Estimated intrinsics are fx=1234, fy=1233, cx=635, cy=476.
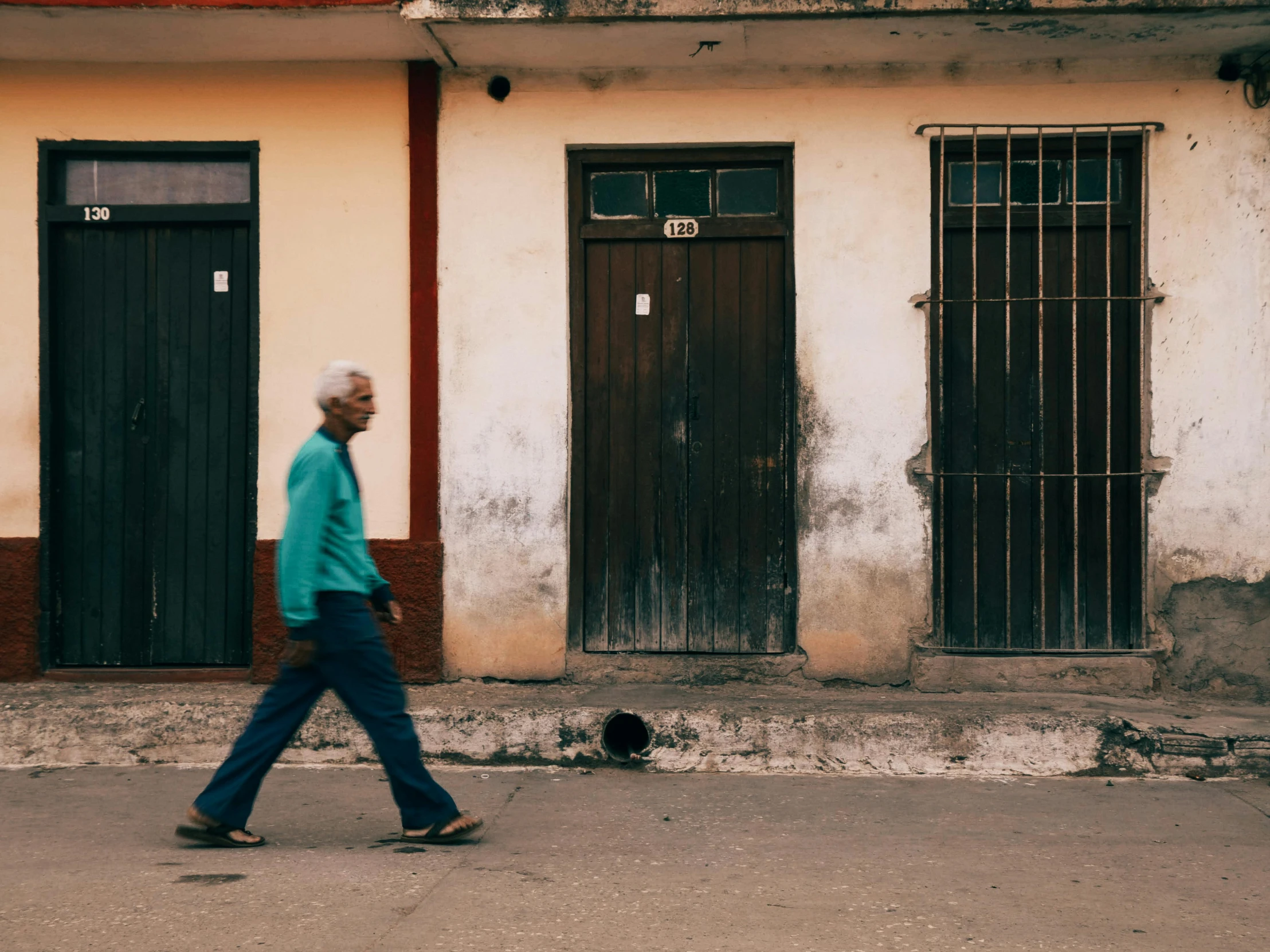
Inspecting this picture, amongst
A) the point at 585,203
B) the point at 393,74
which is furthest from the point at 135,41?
the point at 585,203

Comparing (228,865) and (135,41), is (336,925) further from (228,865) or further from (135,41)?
(135,41)

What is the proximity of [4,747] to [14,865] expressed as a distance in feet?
6.28

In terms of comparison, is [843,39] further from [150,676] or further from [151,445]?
[150,676]

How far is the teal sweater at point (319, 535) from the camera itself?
4391 mm

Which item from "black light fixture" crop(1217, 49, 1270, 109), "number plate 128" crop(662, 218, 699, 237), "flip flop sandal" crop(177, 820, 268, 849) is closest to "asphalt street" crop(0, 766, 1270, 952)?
"flip flop sandal" crop(177, 820, 268, 849)

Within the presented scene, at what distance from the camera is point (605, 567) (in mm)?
7074

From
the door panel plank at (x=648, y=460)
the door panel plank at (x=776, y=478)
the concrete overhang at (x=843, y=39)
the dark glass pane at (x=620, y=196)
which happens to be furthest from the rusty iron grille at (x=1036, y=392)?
the dark glass pane at (x=620, y=196)

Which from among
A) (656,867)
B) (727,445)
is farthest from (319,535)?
(727,445)

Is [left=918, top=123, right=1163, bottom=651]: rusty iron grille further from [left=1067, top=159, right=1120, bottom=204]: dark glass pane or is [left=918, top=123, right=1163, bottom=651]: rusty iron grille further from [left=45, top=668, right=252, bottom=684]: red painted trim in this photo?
[left=45, top=668, right=252, bottom=684]: red painted trim

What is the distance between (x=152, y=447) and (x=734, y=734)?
3708mm

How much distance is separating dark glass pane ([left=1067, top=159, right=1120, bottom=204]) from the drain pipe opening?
3758 millimetres

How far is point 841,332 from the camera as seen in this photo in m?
6.87

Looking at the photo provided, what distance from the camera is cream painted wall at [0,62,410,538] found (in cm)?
693

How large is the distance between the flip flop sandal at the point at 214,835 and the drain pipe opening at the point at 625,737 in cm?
163
